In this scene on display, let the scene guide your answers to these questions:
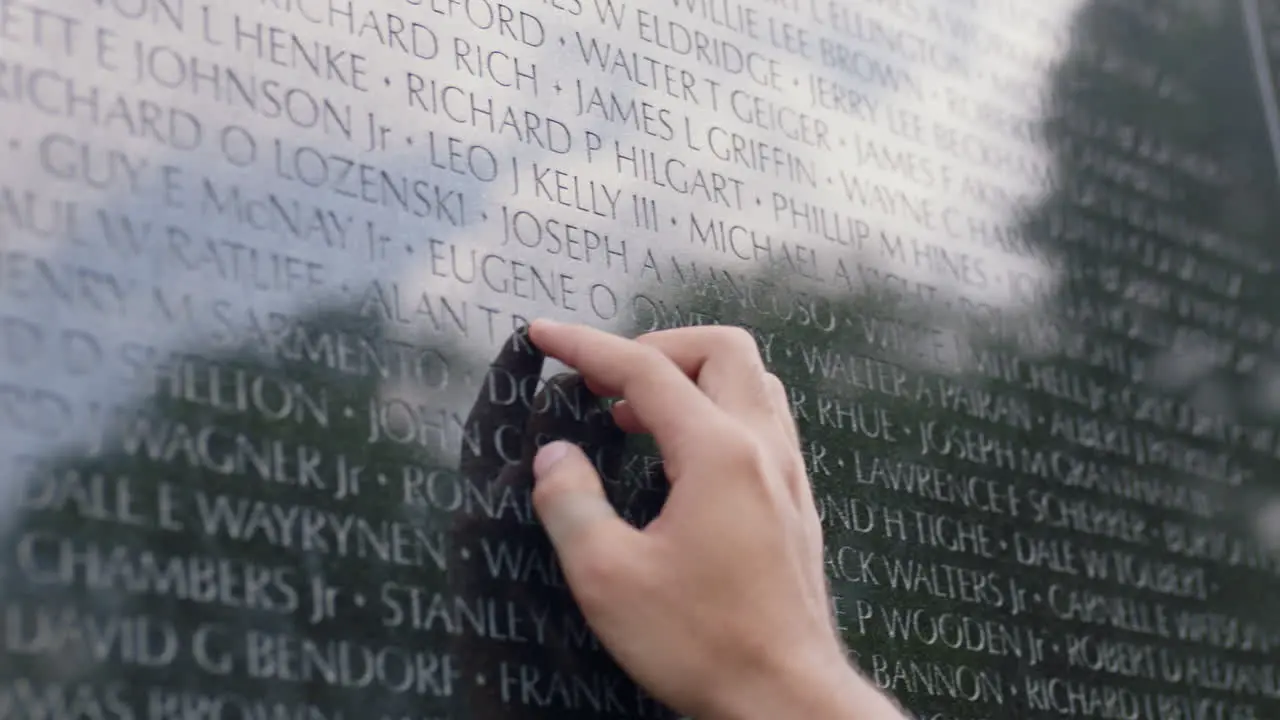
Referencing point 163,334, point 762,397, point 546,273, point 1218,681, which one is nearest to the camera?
point 163,334

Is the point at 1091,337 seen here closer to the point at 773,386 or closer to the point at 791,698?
the point at 773,386

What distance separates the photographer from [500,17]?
5.42 ft

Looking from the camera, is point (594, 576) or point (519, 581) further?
point (519, 581)

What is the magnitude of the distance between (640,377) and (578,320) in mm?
214

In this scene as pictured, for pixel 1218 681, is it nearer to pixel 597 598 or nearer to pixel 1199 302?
pixel 1199 302

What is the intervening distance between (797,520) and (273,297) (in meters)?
0.47

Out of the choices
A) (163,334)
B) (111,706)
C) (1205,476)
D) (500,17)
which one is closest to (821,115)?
(500,17)

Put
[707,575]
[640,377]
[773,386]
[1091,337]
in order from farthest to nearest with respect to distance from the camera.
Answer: [1091,337], [773,386], [640,377], [707,575]

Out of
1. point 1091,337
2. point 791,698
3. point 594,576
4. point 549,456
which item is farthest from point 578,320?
point 1091,337

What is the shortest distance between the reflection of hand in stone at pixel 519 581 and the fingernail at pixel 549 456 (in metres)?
0.04

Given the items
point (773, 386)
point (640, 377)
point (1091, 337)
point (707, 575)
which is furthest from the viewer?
point (1091, 337)

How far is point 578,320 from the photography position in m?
1.60

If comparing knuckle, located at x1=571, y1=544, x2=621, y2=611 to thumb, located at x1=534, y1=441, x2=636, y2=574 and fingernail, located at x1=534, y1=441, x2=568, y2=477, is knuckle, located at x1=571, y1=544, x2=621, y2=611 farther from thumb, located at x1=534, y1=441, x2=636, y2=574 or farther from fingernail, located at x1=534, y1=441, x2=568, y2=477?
fingernail, located at x1=534, y1=441, x2=568, y2=477

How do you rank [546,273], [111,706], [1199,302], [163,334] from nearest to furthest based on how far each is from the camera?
[111,706], [163,334], [546,273], [1199,302]
